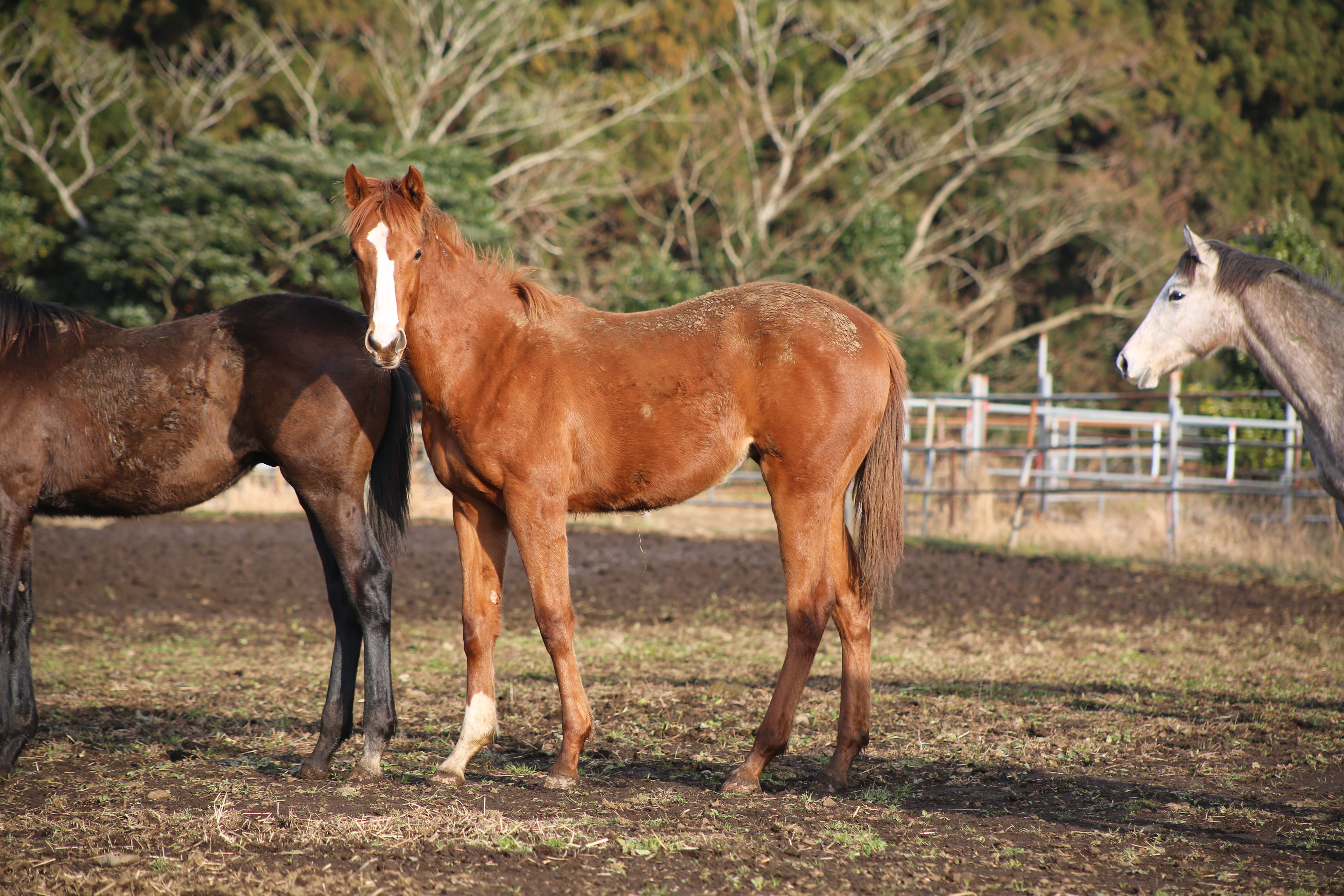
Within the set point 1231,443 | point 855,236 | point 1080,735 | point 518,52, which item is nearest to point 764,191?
point 855,236

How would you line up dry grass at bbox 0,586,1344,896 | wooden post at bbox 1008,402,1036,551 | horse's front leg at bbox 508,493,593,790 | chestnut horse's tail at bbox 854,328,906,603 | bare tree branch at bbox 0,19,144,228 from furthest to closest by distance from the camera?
bare tree branch at bbox 0,19,144,228 → wooden post at bbox 1008,402,1036,551 → chestnut horse's tail at bbox 854,328,906,603 → horse's front leg at bbox 508,493,593,790 → dry grass at bbox 0,586,1344,896

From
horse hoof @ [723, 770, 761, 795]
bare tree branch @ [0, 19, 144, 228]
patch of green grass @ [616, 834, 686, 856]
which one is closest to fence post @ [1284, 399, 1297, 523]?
A: horse hoof @ [723, 770, 761, 795]

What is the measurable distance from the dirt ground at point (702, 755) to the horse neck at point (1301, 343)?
4.91 feet

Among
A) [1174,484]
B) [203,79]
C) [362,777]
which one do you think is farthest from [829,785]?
[203,79]

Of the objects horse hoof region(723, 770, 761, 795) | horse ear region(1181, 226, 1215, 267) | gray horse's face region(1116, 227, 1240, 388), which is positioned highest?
horse ear region(1181, 226, 1215, 267)

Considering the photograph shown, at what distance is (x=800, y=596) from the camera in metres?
4.05

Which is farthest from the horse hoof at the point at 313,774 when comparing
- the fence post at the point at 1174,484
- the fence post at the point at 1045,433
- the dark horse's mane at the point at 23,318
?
the fence post at the point at 1045,433

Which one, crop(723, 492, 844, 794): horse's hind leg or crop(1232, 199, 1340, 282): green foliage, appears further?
crop(1232, 199, 1340, 282): green foliage

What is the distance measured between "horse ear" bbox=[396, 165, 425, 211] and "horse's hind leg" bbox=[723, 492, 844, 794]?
1823 mm

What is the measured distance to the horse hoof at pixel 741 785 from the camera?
12.7ft

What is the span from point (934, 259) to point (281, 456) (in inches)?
1048

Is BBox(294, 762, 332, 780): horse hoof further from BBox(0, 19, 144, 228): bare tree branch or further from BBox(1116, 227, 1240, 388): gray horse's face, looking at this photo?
BBox(0, 19, 144, 228): bare tree branch

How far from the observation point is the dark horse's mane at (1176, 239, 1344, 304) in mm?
4078

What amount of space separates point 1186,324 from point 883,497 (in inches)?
56.9
